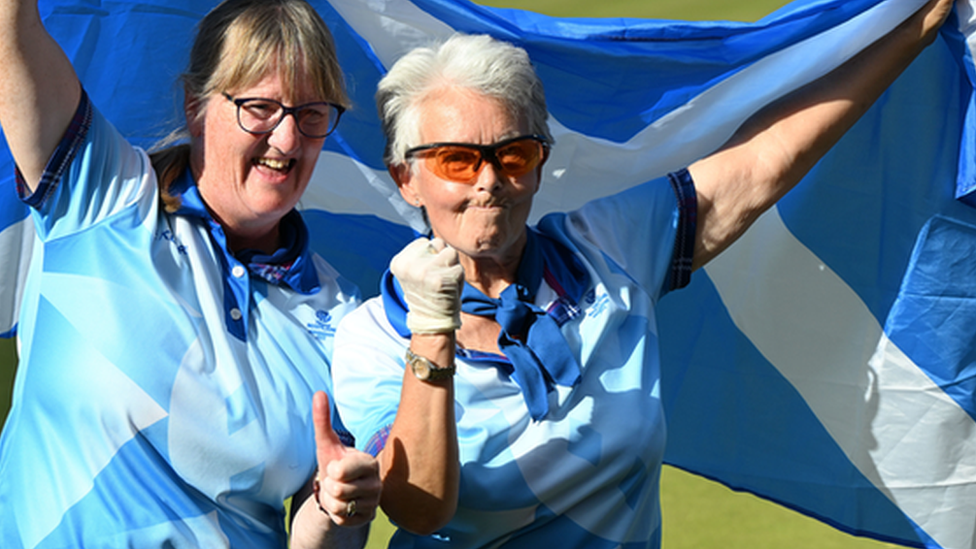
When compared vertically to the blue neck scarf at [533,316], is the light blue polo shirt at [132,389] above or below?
below

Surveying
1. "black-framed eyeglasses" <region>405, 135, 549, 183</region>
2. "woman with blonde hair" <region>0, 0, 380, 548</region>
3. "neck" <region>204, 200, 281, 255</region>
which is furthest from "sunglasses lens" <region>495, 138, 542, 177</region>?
"neck" <region>204, 200, 281, 255</region>

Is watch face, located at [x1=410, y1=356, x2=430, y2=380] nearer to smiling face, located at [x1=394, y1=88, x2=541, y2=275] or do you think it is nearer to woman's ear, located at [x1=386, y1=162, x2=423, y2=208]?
smiling face, located at [x1=394, y1=88, x2=541, y2=275]

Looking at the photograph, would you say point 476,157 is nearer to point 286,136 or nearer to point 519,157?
point 519,157

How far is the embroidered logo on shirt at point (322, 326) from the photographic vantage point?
5.81ft

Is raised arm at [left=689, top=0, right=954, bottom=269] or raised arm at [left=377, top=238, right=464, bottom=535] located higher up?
raised arm at [left=689, top=0, right=954, bottom=269]

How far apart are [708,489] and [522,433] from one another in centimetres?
168

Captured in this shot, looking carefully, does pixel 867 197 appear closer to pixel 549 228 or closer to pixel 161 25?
pixel 549 228

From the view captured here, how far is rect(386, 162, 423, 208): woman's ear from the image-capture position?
5.63 ft

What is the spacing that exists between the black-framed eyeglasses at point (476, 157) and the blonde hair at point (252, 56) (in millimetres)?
269

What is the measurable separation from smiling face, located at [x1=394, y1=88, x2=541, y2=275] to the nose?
0.23m

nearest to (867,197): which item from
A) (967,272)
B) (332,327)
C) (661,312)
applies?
(967,272)

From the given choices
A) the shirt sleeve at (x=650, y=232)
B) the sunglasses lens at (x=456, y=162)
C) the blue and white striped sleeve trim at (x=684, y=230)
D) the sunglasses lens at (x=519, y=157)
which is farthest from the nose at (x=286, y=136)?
the blue and white striped sleeve trim at (x=684, y=230)

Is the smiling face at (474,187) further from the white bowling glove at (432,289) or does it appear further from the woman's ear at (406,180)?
the white bowling glove at (432,289)

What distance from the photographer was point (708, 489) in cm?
306
